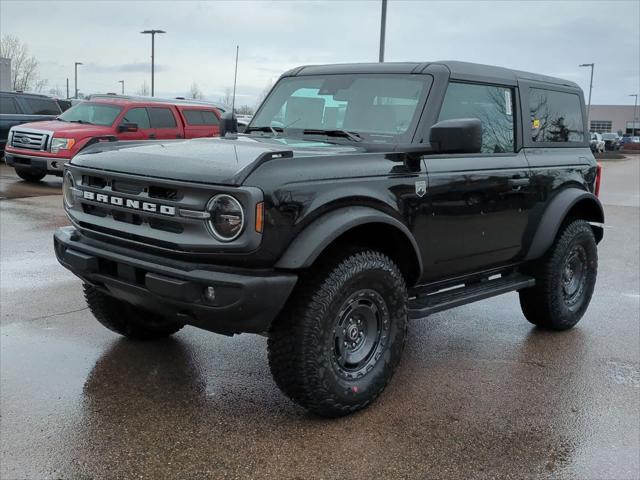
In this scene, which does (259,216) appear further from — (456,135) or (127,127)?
(127,127)

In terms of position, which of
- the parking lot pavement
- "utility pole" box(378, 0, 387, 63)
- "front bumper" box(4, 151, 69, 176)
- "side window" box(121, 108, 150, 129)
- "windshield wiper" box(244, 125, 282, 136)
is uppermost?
"utility pole" box(378, 0, 387, 63)

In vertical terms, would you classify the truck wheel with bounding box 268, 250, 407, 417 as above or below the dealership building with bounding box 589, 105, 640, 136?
below

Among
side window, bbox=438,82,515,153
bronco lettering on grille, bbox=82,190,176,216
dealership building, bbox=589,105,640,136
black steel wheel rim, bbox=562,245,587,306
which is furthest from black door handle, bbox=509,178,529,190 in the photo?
dealership building, bbox=589,105,640,136

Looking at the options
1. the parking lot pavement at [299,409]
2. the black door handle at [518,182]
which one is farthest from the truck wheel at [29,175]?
the black door handle at [518,182]

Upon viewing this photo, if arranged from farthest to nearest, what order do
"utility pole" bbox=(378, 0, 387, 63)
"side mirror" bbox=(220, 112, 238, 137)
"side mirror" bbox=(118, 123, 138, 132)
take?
"utility pole" bbox=(378, 0, 387, 63) → "side mirror" bbox=(118, 123, 138, 132) → "side mirror" bbox=(220, 112, 238, 137)

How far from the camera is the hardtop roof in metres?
4.47

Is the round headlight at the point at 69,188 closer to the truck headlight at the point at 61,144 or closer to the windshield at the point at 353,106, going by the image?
the windshield at the point at 353,106

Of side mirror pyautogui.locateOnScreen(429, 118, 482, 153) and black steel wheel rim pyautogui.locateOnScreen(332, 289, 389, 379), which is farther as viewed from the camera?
side mirror pyautogui.locateOnScreen(429, 118, 482, 153)

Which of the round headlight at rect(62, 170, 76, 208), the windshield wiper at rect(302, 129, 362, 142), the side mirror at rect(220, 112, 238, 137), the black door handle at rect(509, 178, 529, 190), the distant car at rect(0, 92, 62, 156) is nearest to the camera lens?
the round headlight at rect(62, 170, 76, 208)

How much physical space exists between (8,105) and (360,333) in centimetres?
1591

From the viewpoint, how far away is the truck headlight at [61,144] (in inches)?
493

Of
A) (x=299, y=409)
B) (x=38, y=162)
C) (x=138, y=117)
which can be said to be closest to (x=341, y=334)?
(x=299, y=409)

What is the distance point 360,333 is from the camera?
150 inches

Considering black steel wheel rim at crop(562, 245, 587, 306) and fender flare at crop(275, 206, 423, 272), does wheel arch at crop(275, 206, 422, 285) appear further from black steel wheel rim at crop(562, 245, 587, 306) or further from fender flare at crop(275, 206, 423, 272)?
black steel wheel rim at crop(562, 245, 587, 306)
